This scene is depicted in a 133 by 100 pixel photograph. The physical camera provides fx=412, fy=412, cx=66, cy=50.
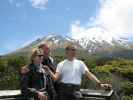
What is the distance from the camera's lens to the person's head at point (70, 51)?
22.1ft

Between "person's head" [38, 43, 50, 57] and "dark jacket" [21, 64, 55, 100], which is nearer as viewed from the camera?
"dark jacket" [21, 64, 55, 100]

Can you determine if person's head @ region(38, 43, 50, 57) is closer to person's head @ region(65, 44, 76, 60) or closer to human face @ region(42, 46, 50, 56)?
human face @ region(42, 46, 50, 56)

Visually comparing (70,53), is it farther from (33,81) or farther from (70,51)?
(33,81)

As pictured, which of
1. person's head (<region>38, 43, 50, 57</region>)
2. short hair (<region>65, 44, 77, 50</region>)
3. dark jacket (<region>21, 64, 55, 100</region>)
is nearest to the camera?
dark jacket (<region>21, 64, 55, 100</region>)

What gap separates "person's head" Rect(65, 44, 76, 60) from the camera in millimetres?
6738

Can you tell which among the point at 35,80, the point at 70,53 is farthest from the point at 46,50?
the point at 35,80

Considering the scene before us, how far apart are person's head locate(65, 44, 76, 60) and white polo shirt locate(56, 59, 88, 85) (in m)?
0.11

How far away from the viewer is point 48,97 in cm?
682

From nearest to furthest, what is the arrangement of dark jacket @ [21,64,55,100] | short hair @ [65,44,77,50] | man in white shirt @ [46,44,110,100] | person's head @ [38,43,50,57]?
dark jacket @ [21,64,55,100]
short hair @ [65,44,77,50]
man in white shirt @ [46,44,110,100]
person's head @ [38,43,50,57]

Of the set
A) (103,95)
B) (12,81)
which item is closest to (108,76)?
(12,81)

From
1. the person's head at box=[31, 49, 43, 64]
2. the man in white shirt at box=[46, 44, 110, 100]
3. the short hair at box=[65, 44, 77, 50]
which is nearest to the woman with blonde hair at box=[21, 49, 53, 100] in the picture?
the person's head at box=[31, 49, 43, 64]

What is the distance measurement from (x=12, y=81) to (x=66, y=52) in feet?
13.1

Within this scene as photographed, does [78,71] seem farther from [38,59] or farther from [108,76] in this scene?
[108,76]

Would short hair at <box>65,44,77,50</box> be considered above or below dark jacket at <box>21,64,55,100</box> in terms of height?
above
